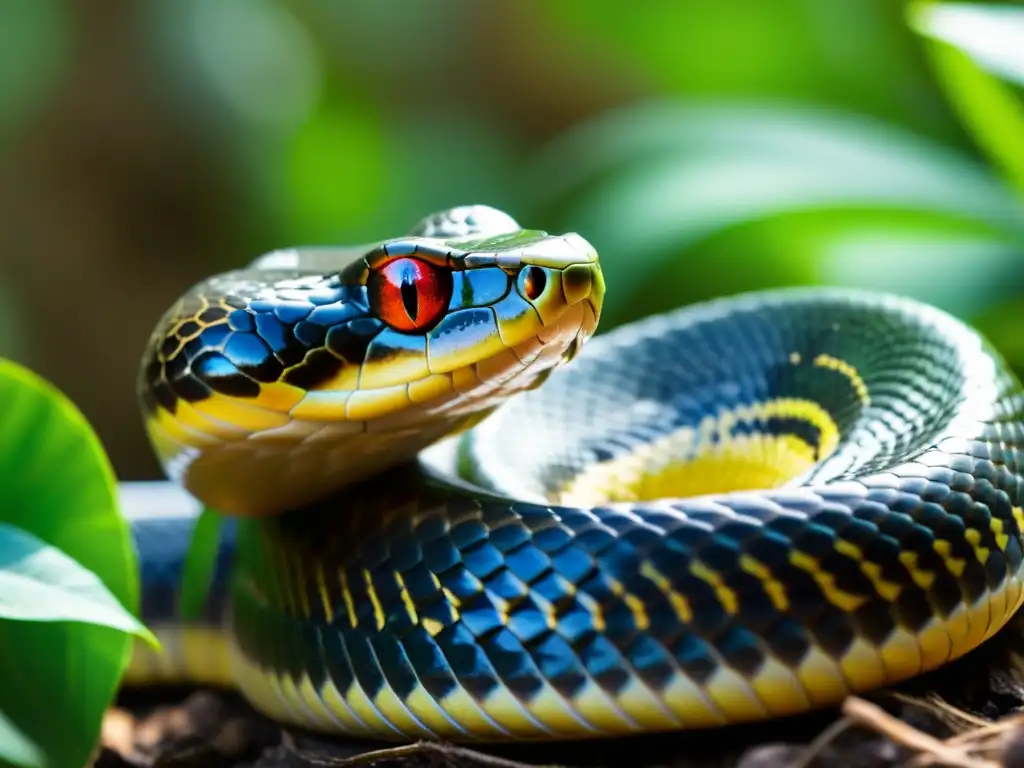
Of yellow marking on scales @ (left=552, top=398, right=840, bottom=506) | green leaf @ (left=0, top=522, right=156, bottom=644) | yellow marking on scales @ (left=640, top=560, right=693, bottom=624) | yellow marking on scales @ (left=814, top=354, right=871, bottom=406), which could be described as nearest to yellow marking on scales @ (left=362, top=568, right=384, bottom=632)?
green leaf @ (left=0, top=522, right=156, bottom=644)

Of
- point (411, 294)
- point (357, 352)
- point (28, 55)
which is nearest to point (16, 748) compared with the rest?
point (357, 352)

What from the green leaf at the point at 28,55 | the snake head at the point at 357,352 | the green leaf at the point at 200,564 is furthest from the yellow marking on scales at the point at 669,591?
the green leaf at the point at 28,55

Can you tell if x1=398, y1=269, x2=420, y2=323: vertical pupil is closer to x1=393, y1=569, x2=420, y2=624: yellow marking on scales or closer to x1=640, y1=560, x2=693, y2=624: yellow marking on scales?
x1=393, y1=569, x2=420, y2=624: yellow marking on scales

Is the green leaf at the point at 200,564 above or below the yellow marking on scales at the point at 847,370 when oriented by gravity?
below

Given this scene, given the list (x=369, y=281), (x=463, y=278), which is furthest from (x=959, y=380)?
(x=369, y=281)

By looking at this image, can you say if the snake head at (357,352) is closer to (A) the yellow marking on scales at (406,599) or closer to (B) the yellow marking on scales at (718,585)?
(A) the yellow marking on scales at (406,599)

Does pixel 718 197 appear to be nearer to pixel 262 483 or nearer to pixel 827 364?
pixel 827 364
